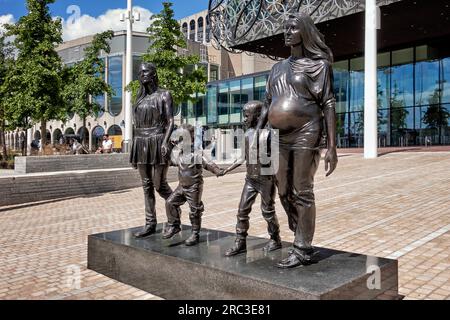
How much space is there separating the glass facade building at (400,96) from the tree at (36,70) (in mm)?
9437

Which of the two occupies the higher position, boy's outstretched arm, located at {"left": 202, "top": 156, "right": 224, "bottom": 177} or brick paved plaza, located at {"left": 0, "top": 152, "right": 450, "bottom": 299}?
boy's outstretched arm, located at {"left": 202, "top": 156, "right": 224, "bottom": 177}

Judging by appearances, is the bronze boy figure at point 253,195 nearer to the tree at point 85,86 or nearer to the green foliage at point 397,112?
the tree at point 85,86

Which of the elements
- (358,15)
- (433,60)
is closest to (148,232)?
(358,15)

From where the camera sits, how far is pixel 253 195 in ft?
14.9

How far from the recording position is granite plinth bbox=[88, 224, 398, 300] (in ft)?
A: 11.7

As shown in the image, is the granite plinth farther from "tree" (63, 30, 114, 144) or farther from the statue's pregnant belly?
"tree" (63, 30, 114, 144)

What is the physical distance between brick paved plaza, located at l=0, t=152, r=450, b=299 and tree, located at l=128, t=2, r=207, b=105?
7.06m

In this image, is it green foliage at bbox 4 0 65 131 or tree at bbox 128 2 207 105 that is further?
tree at bbox 128 2 207 105

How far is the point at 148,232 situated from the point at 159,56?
1597 cm

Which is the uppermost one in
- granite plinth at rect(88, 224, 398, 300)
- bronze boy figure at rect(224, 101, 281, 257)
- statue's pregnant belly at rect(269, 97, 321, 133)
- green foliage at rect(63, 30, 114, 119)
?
green foliage at rect(63, 30, 114, 119)

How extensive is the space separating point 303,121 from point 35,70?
56.7 ft

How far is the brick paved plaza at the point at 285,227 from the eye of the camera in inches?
195

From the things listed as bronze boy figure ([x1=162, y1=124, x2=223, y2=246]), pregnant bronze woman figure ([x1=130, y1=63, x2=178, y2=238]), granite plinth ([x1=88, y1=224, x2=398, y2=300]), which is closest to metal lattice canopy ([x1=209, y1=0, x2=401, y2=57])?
pregnant bronze woman figure ([x1=130, y1=63, x2=178, y2=238])
